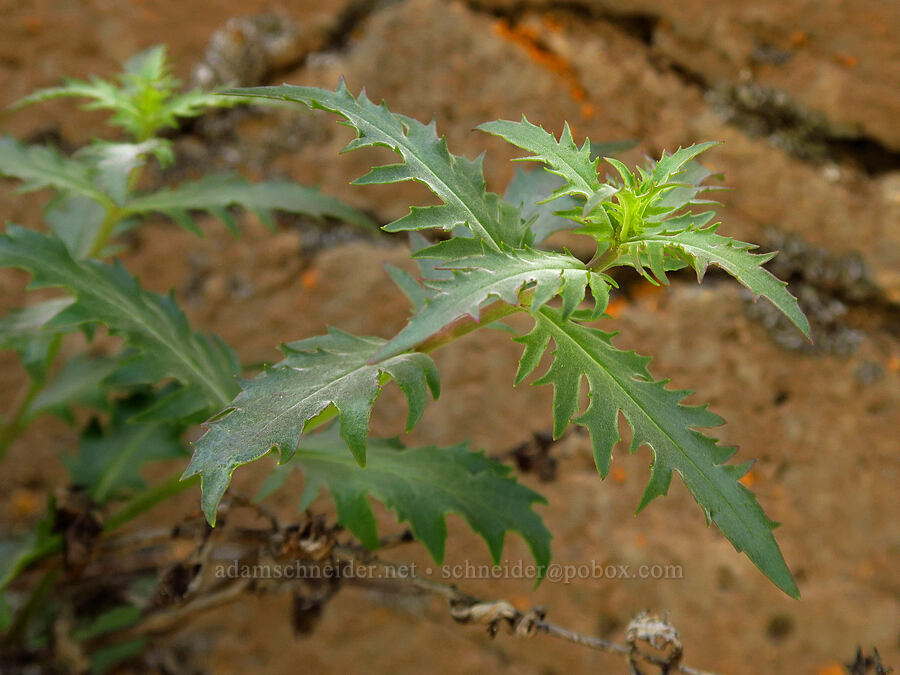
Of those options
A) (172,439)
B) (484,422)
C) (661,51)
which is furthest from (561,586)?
(661,51)

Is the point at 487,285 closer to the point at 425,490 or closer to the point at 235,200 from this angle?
the point at 425,490

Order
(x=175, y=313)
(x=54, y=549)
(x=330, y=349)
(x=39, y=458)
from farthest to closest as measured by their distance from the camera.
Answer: (x=39, y=458) < (x=54, y=549) < (x=175, y=313) < (x=330, y=349)

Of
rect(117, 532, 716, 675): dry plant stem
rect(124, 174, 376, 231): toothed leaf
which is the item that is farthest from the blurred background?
rect(124, 174, 376, 231): toothed leaf

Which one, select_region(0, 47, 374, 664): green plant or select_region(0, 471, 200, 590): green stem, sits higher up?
select_region(0, 47, 374, 664): green plant

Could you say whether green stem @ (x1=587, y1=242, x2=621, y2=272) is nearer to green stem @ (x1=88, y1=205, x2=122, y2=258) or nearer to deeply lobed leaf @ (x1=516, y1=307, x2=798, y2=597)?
deeply lobed leaf @ (x1=516, y1=307, x2=798, y2=597)

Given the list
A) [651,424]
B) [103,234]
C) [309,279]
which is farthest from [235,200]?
[651,424]

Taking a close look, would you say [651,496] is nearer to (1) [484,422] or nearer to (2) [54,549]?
(1) [484,422]
